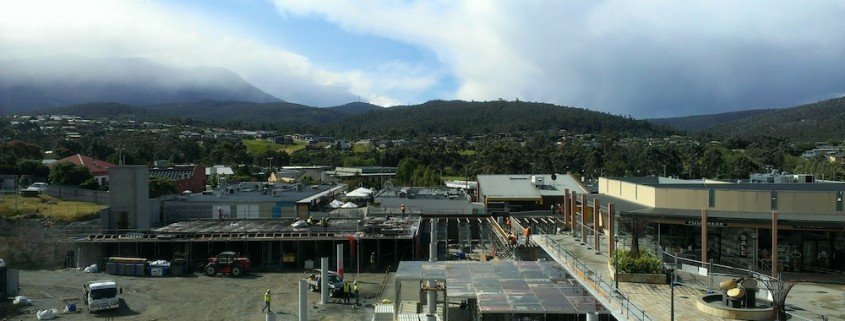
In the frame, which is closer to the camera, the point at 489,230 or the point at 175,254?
the point at 175,254

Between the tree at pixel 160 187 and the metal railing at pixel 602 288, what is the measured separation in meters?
47.3

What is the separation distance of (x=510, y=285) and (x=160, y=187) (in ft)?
163

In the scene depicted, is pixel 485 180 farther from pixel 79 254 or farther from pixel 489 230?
pixel 79 254

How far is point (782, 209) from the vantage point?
76.7 ft

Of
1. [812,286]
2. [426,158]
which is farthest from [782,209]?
[426,158]

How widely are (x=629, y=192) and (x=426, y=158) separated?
3449 inches

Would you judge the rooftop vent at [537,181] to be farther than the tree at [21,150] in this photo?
No

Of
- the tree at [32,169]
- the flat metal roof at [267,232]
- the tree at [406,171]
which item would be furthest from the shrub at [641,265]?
the tree at [406,171]

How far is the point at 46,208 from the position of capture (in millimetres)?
55812

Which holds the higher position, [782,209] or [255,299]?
[782,209]

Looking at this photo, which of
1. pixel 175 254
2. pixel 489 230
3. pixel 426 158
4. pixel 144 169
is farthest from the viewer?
pixel 426 158

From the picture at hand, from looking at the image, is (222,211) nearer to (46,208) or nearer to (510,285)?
(46,208)

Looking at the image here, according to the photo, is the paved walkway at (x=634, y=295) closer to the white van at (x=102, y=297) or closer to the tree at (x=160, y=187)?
the white van at (x=102, y=297)

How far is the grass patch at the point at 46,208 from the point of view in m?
53.1
